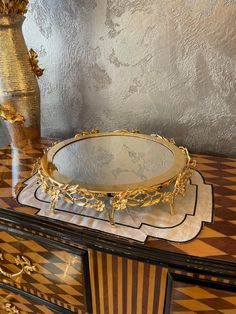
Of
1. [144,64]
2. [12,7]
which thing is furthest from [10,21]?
[144,64]

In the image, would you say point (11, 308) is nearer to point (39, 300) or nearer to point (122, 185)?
point (39, 300)

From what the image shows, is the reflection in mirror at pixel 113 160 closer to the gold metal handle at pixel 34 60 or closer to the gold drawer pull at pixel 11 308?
the gold metal handle at pixel 34 60

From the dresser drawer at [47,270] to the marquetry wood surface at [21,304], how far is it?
0.05 metres

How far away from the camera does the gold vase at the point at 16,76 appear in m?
0.76

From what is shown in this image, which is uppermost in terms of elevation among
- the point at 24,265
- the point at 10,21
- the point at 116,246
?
the point at 10,21

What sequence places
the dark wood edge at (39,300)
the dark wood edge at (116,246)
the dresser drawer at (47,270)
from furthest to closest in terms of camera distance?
1. the dark wood edge at (39,300)
2. the dresser drawer at (47,270)
3. the dark wood edge at (116,246)

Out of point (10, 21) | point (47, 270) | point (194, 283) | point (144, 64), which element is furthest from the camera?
point (144, 64)

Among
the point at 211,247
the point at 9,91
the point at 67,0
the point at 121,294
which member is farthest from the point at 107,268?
the point at 67,0

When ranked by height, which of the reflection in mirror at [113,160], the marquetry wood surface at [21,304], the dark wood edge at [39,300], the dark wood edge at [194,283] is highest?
the reflection in mirror at [113,160]

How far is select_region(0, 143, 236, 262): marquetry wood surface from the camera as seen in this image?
1.67ft

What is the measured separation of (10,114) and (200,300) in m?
0.62

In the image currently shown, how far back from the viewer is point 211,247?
511 mm

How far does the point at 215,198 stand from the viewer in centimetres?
64

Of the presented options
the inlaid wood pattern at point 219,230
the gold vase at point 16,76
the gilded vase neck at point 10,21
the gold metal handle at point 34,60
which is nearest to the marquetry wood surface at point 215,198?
the inlaid wood pattern at point 219,230
